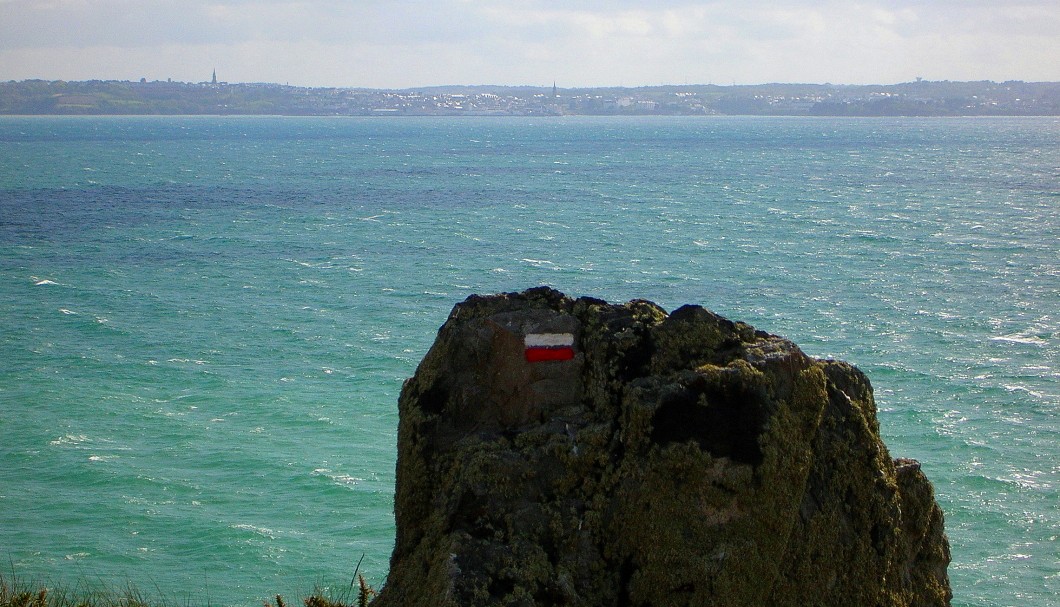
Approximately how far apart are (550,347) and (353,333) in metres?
22.2

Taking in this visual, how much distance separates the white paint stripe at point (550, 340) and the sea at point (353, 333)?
5697 mm

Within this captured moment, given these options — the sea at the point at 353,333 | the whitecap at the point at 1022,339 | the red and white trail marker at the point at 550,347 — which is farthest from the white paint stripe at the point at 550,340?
the whitecap at the point at 1022,339

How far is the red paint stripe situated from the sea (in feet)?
18.7

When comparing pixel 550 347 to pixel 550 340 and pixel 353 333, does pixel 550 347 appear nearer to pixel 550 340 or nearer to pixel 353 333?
pixel 550 340

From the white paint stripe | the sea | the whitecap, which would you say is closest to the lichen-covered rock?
the white paint stripe

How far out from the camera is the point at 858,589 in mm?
4793

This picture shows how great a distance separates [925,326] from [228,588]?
20.3 meters

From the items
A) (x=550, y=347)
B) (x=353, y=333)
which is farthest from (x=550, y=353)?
(x=353, y=333)

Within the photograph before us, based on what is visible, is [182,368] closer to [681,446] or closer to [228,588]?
[228,588]

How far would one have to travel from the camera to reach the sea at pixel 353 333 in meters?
14.1

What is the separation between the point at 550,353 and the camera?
5.14 meters

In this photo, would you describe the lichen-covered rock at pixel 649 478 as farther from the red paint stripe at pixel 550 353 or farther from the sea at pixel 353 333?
the sea at pixel 353 333

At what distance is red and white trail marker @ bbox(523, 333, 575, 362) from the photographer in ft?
16.9

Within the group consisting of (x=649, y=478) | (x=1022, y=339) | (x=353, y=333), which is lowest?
(x=353, y=333)
